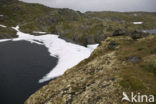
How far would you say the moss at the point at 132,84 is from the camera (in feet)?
46.4

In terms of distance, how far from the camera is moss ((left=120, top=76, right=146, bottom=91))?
1415 cm

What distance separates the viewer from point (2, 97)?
35.6m

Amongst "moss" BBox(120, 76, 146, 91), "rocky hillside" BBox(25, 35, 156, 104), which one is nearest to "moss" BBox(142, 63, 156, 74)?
"rocky hillside" BBox(25, 35, 156, 104)

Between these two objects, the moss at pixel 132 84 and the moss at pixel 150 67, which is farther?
the moss at pixel 150 67

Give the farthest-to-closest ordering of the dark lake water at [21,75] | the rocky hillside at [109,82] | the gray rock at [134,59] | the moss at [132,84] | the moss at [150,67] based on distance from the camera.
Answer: the dark lake water at [21,75] → the gray rock at [134,59] → the moss at [150,67] → the rocky hillside at [109,82] → the moss at [132,84]

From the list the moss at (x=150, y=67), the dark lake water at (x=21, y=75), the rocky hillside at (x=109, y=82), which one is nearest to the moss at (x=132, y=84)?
the rocky hillside at (x=109, y=82)

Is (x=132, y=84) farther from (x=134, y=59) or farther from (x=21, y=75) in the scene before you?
(x=21, y=75)

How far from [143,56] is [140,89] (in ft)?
29.6

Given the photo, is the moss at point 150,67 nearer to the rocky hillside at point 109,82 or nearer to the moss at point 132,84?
the rocky hillside at point 109,82

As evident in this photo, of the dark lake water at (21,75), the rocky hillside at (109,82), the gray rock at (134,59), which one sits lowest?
the dark lake water at (21,75)

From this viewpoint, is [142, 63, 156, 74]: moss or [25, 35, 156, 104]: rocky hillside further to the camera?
[142, 63, 156, 74]: moss

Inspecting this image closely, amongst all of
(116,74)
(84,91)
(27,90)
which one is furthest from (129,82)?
(27,90)

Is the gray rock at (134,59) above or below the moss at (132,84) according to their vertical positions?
above

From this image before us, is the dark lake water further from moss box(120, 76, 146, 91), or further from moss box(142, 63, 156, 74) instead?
moss box(142, 63, 156, 74)
